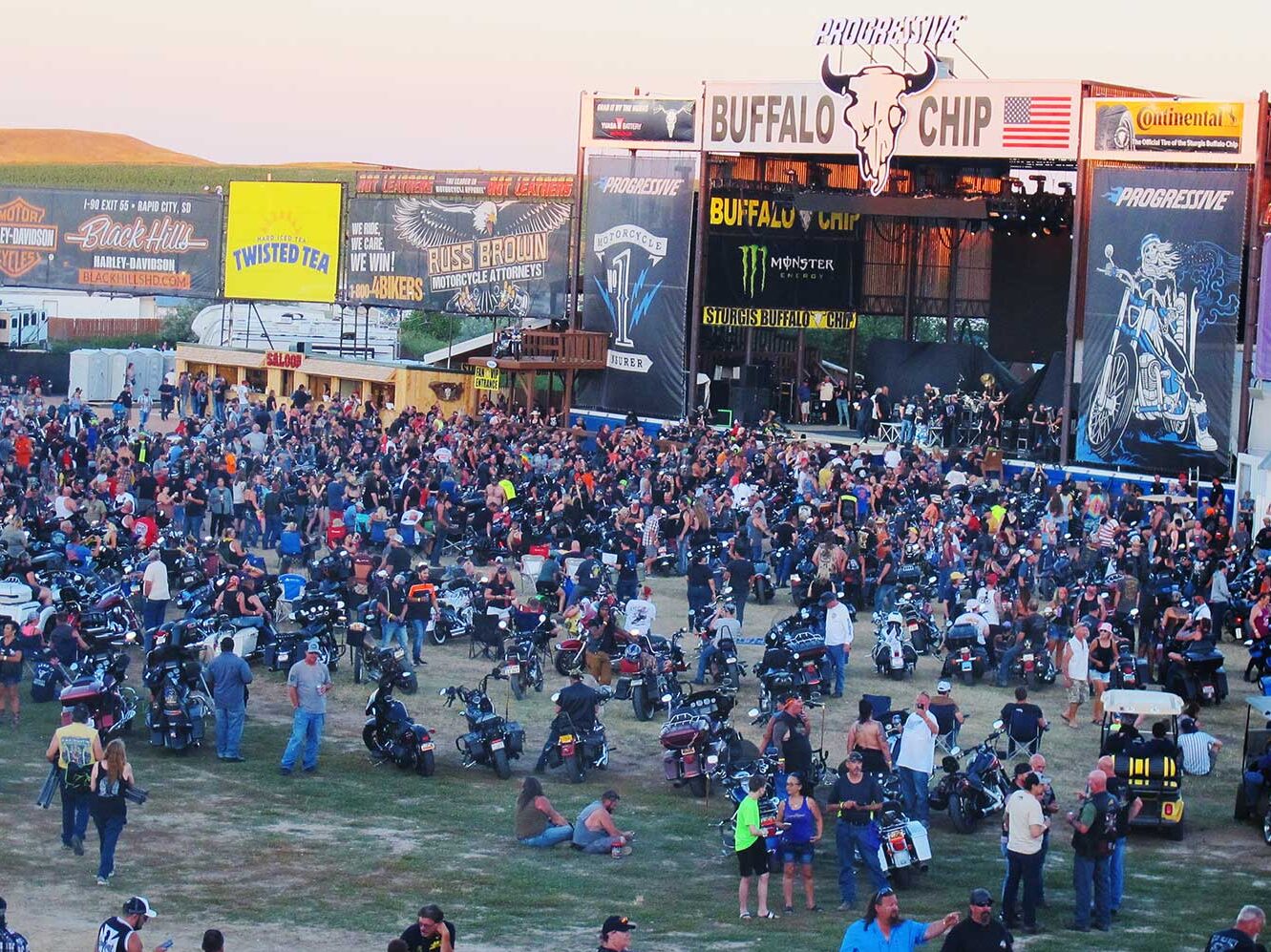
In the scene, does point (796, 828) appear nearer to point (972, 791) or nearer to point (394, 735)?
point (972, 791)

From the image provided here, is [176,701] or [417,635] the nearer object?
[176,701]

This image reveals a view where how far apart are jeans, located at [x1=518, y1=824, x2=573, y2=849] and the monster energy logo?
33.5 metres

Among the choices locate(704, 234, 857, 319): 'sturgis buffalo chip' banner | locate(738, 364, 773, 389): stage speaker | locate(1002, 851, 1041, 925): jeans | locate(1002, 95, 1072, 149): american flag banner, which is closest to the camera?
locate(1002, 851, 1041, 925): jeans

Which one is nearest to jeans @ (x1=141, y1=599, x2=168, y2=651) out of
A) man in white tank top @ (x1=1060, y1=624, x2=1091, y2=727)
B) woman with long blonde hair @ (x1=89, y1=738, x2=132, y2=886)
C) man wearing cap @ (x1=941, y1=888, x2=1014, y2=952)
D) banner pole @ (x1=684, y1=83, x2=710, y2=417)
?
woman with long blonde hair @ (x1=89, y1=738, x2=132, y2=886)

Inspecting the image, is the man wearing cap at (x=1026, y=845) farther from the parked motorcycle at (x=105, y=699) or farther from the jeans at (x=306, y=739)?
the parked motorcycle at (x=105, y=699)

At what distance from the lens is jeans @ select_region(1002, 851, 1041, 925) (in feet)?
46.5

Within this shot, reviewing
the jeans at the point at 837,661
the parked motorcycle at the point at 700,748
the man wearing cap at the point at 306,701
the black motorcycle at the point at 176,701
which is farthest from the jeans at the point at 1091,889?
the black motorcycle at the point at 176,701

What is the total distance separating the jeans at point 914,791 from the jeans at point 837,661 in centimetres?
524

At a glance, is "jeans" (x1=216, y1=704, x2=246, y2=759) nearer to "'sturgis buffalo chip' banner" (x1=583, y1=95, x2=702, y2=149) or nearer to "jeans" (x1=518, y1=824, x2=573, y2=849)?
"jeans" (x1=518, y1=824, x2=573, y2=849)

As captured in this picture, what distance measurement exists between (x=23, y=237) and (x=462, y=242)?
17.2 metres

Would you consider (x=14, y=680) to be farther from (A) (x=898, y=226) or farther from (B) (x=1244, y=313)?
(A) (x=898, y=226)

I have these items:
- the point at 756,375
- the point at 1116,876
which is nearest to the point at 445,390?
the point at 756,375

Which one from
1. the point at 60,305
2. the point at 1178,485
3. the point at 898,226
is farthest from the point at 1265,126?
the point at 60,305

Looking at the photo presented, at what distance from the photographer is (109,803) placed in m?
14.6
